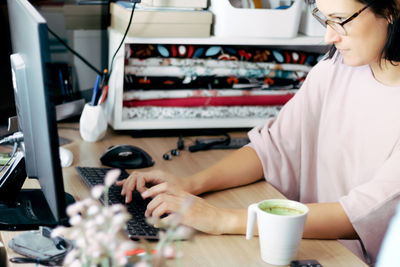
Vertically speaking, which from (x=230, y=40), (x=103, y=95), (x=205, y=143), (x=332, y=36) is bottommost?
(x=205, y=143)

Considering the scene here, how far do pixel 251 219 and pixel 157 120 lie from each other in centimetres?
81

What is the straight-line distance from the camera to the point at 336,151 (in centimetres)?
146

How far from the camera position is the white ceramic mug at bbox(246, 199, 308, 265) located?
992 mm

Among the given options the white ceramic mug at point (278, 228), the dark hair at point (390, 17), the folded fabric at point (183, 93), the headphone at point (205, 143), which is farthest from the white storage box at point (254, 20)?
the white ceramic mug at point (278, 228)

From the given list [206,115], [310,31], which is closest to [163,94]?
[206,115]

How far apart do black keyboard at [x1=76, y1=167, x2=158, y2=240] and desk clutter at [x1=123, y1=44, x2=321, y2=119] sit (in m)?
0.41

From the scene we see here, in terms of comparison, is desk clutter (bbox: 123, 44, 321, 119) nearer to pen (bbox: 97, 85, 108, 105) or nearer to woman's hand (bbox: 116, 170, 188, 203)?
pen (bbox: 97, 85, 108, 105)

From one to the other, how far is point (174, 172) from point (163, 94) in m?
0.41

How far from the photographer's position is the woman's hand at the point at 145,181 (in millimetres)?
1284

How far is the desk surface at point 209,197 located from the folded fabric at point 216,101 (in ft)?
0.37

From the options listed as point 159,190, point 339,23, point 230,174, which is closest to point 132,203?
point 159,190

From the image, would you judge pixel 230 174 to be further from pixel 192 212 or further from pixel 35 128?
pixel 35 128

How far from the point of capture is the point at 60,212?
0.92 m

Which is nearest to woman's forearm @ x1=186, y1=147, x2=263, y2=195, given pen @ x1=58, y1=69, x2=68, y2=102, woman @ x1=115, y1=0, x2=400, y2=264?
woman @ x1=115, y1=0, x2=400, y2=264
